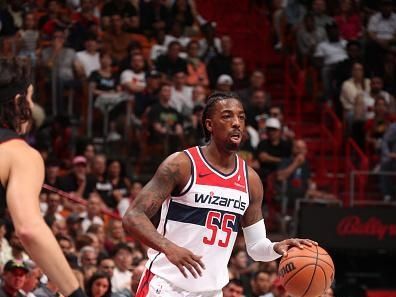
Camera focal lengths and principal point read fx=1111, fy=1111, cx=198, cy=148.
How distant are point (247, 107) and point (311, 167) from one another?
5.55 ft

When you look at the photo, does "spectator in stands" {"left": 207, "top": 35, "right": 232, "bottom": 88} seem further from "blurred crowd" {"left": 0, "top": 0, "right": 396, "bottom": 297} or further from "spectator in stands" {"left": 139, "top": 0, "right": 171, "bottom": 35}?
"spectator in stands" {"left": 139, "top": 0, "right": 171, "bottom": 35}

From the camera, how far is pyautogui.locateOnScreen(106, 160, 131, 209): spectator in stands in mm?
15594

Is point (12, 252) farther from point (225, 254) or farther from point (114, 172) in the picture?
point (225, 254)

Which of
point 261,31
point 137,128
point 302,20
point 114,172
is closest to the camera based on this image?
point 114,172

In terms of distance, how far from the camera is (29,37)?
57.7ft

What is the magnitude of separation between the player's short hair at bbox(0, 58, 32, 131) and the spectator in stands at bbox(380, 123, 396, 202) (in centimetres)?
1243

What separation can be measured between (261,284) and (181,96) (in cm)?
546

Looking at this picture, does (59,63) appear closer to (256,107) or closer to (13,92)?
(256,107)

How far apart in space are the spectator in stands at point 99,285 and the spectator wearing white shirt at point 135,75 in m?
6.84

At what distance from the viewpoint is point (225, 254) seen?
24.1 feet

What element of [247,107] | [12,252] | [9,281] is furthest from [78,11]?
[9,281]

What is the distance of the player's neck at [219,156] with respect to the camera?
752 centimetres

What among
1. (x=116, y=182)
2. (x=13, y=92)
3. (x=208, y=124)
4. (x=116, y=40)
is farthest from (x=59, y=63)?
(x=13, y=92)

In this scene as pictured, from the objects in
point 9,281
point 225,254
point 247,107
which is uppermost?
point 225,254
